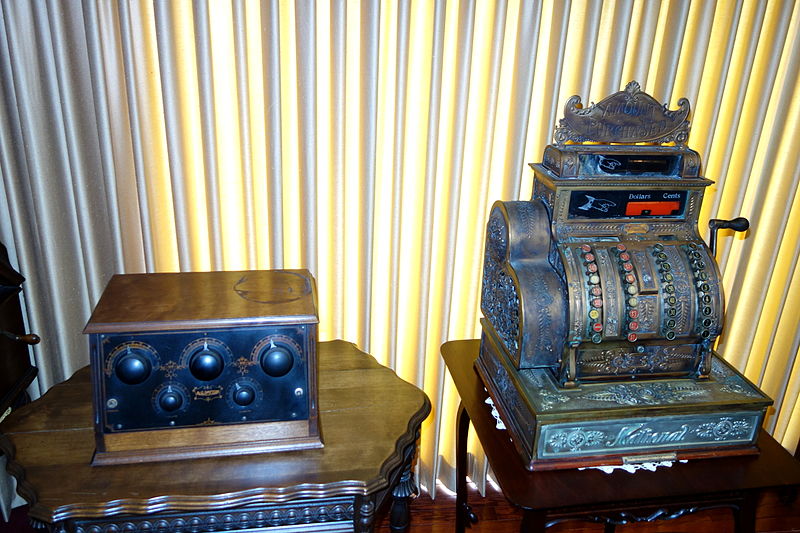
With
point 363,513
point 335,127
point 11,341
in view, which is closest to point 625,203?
point 335,127

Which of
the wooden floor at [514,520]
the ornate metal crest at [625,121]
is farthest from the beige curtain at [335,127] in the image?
the wooden floor at [514,520]

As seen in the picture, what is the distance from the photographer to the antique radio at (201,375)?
1412 millimetres

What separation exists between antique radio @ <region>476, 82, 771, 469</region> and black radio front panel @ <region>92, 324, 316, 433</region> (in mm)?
542

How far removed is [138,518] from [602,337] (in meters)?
1.13

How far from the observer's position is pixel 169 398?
1.45 m

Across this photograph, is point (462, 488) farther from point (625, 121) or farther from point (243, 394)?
point (625, 121)

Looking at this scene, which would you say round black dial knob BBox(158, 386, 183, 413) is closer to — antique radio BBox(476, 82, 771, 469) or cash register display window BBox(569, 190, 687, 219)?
antique radio BBox(476, 82, 771, 469)

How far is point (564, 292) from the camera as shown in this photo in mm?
1570

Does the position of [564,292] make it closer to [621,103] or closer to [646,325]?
[646,325]

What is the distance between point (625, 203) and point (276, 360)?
95 cm

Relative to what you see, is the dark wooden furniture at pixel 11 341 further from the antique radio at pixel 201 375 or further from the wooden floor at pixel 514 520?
the wooden floor at pixel 514 520

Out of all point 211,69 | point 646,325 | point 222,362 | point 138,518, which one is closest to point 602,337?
point 646,325

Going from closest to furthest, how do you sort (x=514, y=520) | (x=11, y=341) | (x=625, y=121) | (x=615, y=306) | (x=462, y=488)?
(x=615, y=306) < (x=625, y=121) < (x=11, y=341) < (x=462, y=488) < (x=514, y=520)

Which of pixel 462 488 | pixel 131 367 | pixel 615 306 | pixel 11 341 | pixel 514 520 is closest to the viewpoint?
pixel 131 367
